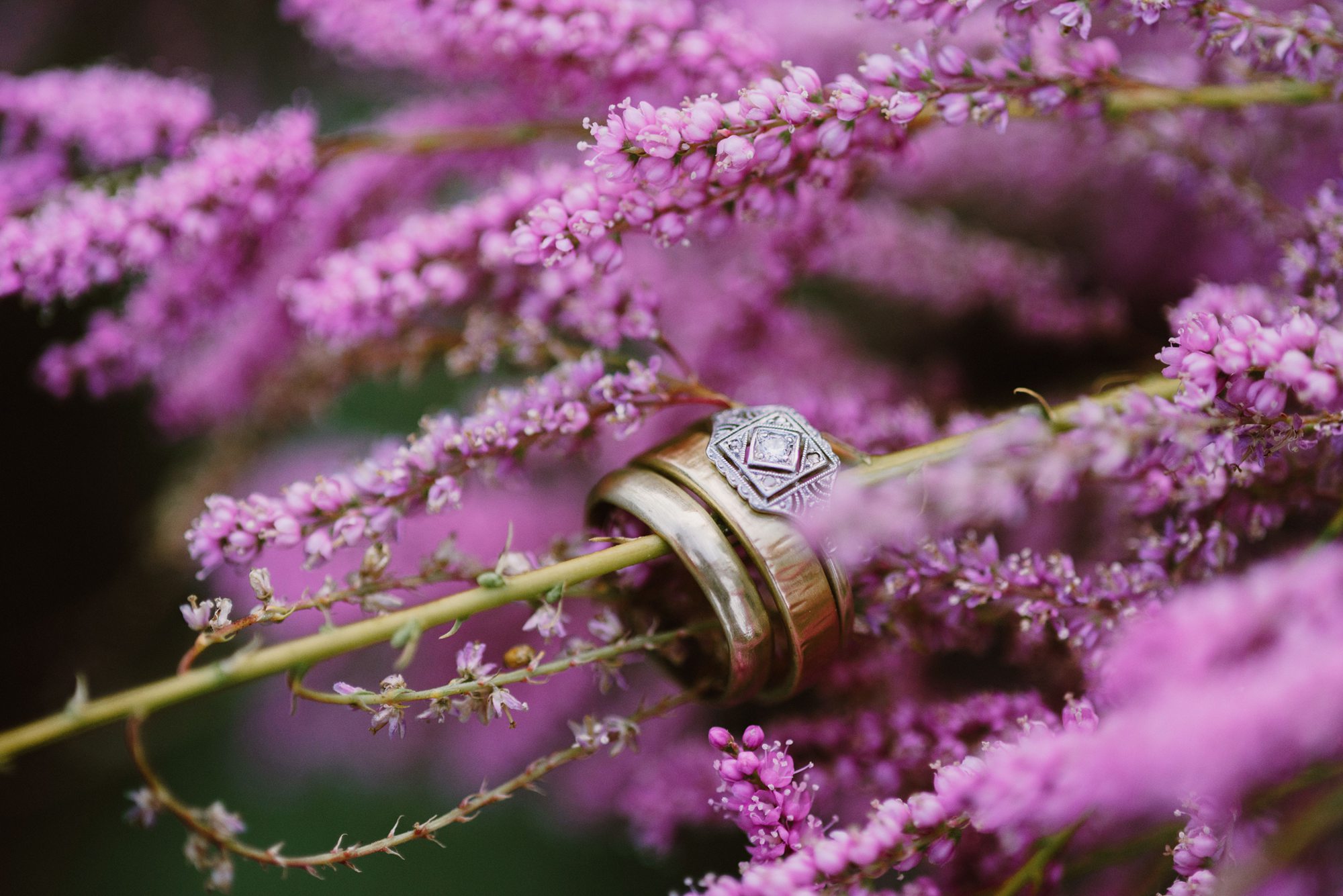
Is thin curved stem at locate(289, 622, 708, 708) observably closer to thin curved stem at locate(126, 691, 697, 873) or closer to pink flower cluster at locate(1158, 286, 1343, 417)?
thin curved stem at locate(126, 691, 697, 873)

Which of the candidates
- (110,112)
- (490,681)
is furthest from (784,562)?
(110,112)

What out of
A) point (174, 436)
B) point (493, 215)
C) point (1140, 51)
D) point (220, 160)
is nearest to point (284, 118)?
point (220, 160)

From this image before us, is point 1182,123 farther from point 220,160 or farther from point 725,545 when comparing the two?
point 220,160

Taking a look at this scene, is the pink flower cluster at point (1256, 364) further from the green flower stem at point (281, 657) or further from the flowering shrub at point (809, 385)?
the green flower stem at point (281, 657)

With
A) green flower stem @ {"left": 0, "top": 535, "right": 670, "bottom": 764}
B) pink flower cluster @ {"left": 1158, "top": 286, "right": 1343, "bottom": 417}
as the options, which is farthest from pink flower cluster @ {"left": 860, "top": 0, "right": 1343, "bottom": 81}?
green flower stem @ {"left": 0, "top": 535, "right": 670, "bottom": 764}

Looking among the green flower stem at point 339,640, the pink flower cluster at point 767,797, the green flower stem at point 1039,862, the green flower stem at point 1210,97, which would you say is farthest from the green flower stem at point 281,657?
the green flower stem at point 1210,97

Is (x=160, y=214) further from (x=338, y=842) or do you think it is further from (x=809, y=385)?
(x=809, y=385)
